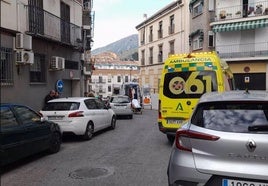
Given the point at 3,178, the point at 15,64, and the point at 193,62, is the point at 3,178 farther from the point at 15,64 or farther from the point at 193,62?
the point at 15,64

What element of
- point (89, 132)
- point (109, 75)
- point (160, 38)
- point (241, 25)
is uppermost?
point (160, 38)

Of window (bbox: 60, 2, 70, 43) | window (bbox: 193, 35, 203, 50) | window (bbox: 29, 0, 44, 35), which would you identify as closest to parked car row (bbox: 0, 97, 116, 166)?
window (bbox: 29, 0, 44, 35)

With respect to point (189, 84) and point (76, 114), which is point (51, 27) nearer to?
point (76, 114)

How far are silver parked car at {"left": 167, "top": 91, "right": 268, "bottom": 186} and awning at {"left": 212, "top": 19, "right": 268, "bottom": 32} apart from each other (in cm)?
2306

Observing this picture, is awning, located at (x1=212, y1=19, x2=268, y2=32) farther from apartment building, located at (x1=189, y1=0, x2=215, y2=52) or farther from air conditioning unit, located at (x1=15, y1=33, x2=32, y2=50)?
air conditioning unit, located at (x1=15, y1=33, x2=32, y2=50)

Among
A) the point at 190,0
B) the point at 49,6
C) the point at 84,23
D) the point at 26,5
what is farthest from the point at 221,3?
the point at 26,5

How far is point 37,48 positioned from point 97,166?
954 centimetres

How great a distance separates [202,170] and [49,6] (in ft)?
49.7

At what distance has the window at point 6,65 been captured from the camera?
42.5 feet

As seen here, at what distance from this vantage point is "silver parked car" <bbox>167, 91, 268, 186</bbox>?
3.90 metres

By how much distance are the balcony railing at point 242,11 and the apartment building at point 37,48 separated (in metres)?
12.3

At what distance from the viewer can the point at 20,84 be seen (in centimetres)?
1416

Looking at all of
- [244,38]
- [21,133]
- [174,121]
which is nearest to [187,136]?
[21,133]

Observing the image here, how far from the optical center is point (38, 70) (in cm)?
1628
